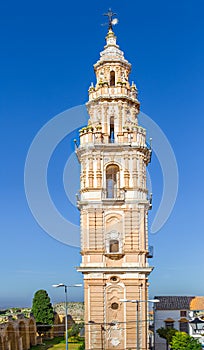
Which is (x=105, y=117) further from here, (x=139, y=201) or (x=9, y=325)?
(x=9, y=325)

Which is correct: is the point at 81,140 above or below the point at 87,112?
below

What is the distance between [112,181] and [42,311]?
21.9m

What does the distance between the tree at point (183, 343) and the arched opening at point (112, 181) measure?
9.53 metres

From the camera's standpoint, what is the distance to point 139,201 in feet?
89.9

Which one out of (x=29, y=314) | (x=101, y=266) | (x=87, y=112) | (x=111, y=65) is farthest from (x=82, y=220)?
(x=29, y=314)

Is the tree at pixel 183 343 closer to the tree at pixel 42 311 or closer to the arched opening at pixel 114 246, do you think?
the arched opening at pixel 114 246

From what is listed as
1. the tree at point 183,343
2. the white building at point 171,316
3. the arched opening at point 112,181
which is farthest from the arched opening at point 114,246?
the white building at point 171,316

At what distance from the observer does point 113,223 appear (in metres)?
27.5

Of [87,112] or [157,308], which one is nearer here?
[87,112]

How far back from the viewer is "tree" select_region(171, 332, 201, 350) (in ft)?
99.8

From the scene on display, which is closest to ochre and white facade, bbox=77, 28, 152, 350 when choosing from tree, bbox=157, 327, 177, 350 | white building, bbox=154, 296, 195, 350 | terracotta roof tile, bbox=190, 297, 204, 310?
tree, bbox=157, 327, 177, 350

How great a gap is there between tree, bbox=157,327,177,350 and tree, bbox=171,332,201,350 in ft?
8.44

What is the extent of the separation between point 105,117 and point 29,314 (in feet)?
75.3

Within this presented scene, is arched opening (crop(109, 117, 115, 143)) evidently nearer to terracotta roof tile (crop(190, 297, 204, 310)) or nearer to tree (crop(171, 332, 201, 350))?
tree (crop(171, 332, 201, 350))
